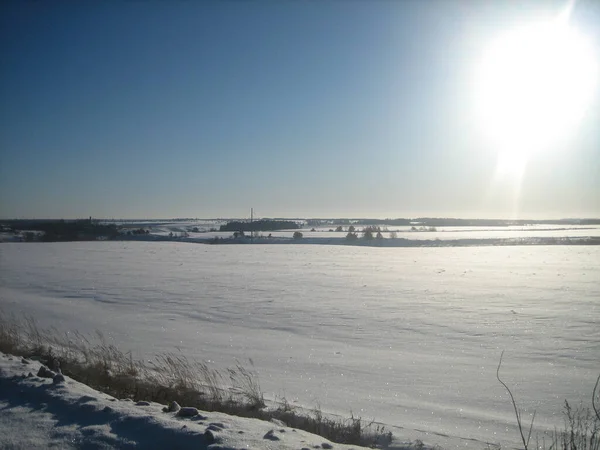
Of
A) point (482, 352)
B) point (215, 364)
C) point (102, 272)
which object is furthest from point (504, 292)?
point (102, 272)

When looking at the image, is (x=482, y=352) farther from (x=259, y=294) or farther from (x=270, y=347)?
(x=259, y=294)

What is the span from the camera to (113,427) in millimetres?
3912

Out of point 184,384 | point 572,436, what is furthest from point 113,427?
point 572,436

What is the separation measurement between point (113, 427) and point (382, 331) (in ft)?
23.1

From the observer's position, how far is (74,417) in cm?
410

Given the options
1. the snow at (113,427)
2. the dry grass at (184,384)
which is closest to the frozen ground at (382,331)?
the dry grass at (184,384)

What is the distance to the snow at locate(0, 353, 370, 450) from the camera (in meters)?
3.66

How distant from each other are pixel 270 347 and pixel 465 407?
4.10 metres

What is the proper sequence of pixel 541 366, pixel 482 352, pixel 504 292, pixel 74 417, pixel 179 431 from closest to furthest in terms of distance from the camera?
pixel 179 431 → pixel 74 417 → pixel 541 366 → pixel 482 352 → pixel 504 292

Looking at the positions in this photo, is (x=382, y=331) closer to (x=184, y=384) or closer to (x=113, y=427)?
(x=184, y=384)

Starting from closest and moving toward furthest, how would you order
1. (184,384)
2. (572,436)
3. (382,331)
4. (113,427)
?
(572,436)
(113,427)
(184,384)
(382,331)

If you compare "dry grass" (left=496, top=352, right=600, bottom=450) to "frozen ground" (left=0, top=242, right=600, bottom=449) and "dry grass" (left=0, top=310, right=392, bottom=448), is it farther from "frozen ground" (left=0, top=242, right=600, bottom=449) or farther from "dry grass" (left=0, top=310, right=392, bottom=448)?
"dry grass" (left=0, top=310, right=392, bottom=448)

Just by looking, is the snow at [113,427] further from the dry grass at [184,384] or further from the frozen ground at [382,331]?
the frozen ground at [382,331]

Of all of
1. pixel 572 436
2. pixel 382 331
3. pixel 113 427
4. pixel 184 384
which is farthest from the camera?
pixel 382 331
